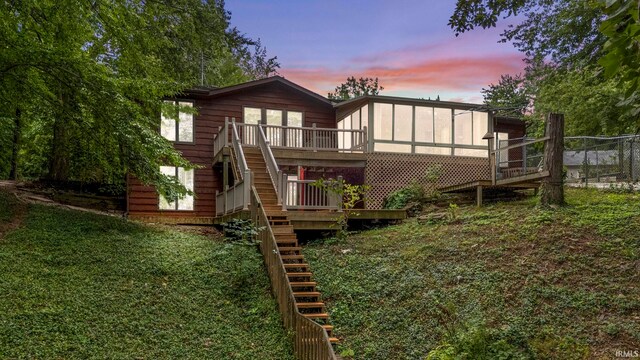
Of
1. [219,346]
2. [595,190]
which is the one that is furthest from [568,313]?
[595,190]

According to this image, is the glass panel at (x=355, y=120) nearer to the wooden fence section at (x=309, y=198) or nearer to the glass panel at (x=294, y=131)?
the glass panel at (x=294, y=131)

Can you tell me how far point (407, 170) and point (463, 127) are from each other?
11.5 ft

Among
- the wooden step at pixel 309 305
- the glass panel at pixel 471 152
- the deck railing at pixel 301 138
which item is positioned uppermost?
the deck railing at pixel 301 138

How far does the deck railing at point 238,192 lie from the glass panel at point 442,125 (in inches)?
337

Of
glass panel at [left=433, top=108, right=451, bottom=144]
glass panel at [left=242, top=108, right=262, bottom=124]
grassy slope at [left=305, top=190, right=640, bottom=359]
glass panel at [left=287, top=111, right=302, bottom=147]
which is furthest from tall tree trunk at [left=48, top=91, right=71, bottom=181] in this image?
glass panel at [left=433, top=108, right=451, bottom=144]

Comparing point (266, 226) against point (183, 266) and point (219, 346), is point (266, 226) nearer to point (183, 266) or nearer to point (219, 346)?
point (183, 266)

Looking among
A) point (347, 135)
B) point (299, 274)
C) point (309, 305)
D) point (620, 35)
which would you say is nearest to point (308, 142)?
point (347, 135)

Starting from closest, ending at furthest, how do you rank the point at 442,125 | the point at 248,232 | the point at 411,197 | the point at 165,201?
1. the point at 248,232
2. the point at 411,197
3. the point at 165,201
4. the point at 442,125

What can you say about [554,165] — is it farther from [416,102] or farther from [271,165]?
[416,102]

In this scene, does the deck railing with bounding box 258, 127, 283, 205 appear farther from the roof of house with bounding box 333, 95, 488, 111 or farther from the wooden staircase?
the roof of house with bounding box 333, 95, 488, 111

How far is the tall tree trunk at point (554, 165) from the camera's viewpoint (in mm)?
11359

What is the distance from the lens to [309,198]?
1365cm

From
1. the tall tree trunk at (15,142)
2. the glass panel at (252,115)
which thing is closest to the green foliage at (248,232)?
the tall tree trunk at (15,142)

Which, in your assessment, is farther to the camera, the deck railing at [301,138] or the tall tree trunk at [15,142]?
the deck railing at [301,138]
